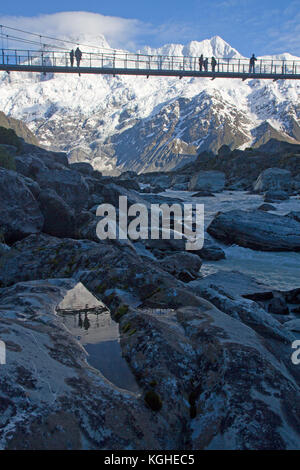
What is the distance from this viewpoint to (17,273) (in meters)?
8.49

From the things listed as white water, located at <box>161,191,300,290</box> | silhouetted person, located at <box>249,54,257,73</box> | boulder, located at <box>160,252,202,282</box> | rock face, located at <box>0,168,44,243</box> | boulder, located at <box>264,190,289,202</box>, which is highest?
silhouetted person, located at <box>249,54,257,73</box>

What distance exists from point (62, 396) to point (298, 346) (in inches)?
170

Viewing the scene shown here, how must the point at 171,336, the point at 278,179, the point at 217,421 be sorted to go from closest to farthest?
the point at 217,421 → the point at 171,336 → the point at 278,179

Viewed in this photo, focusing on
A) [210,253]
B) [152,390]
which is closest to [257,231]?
[210,253]

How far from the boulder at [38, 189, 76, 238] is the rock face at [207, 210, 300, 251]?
8.54 metres

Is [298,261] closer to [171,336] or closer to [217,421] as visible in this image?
[171,336]

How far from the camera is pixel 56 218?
45.7ft

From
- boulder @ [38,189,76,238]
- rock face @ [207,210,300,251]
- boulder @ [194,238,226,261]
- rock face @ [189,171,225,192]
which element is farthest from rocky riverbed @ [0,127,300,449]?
rock face @ [189,171,225,192]

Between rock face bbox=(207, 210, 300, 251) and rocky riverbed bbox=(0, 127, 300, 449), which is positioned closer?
rocky riverbed bbox=(0, 127, 300, 449)

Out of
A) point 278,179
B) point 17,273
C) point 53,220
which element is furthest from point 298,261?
point 278,179

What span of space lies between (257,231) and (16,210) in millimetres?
11279

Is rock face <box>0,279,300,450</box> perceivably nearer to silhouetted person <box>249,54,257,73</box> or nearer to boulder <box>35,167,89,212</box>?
boulder <box>35,167,89,212</box>

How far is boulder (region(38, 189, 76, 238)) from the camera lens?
545 inches

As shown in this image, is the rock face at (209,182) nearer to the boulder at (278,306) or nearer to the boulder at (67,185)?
the boulder at (67,185)
